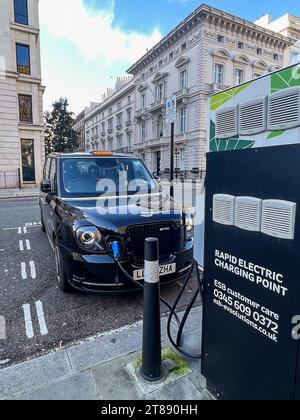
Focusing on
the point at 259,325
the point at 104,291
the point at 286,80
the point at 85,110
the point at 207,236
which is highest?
the point at 85,110

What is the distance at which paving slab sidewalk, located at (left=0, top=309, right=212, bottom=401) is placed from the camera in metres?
A: 2.05

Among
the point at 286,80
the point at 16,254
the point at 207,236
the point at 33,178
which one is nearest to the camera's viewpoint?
the point at 286,80

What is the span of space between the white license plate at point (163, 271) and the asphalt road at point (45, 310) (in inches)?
18.2

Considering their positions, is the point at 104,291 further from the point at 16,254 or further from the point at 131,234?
the point at 16,254

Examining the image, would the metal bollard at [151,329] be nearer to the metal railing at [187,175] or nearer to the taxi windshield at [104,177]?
the taxi windshield at [104,177]

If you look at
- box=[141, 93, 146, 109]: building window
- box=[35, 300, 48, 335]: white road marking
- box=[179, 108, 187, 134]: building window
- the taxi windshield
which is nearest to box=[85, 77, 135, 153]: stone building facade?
box=[141, 93, 146, 109]: building window

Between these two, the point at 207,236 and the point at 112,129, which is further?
the point at 112,129

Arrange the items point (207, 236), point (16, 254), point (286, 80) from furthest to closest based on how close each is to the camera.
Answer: point (16, 254) < point (207, 236) < point (286, 80)

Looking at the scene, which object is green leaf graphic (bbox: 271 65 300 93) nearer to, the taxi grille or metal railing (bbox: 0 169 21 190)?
the taxi grille

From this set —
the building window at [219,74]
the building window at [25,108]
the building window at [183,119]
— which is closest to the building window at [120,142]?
the building window at [183,119]

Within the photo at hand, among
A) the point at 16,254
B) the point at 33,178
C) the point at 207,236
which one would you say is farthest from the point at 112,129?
the point at 207,236

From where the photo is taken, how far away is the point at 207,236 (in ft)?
6.39
